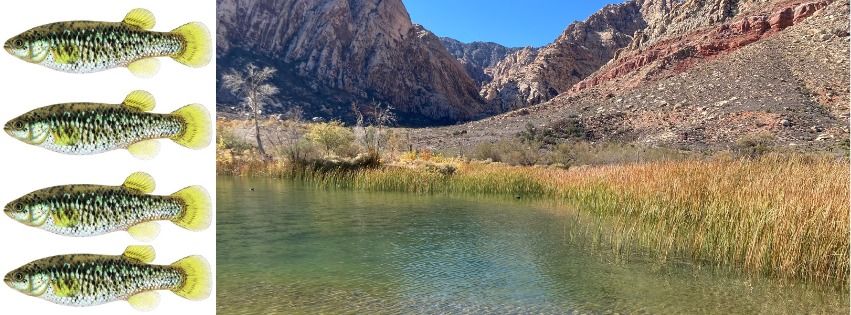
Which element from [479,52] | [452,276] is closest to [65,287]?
[452,276]

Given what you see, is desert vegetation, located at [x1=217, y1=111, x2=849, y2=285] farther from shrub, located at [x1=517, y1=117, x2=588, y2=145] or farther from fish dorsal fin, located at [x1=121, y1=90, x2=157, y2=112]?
shrub, located at [x1=517, y1=117, x2=588, y2=145]

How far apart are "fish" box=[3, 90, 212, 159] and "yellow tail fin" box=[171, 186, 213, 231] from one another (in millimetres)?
109

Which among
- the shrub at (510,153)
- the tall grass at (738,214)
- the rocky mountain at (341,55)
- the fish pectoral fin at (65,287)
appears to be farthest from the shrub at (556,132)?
the rocky mountain at (341,55)

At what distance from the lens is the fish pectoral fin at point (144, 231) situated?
1215 mm

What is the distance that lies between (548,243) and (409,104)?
253 feet

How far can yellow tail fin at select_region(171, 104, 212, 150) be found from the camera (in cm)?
125

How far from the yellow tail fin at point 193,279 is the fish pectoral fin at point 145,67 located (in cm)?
40

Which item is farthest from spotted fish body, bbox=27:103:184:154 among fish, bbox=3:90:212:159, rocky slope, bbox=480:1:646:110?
rocky slope, bbox=480:1:646:110

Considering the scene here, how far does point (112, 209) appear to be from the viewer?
1.16 m

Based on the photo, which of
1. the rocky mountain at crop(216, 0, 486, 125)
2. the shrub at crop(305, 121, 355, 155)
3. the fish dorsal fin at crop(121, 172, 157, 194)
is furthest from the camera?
the rocky mountain at crop(216, 0, 486, 125)

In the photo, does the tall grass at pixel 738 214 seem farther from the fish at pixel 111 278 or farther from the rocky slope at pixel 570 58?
the rocky slope at pixel 570 58

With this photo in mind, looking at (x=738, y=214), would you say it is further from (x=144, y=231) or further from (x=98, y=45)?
(x=98, y=45)

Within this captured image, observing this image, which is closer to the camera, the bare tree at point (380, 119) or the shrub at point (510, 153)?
the shrub at point (510, 153)

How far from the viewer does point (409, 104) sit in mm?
84188
